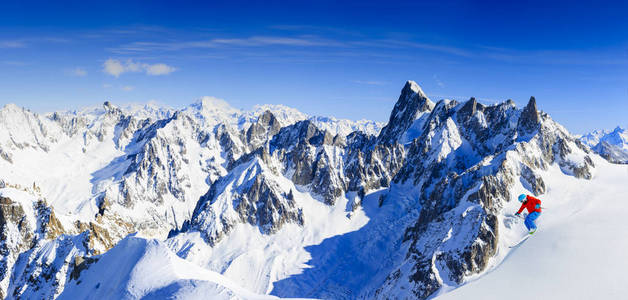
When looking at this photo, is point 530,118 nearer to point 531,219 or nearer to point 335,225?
point 335,225

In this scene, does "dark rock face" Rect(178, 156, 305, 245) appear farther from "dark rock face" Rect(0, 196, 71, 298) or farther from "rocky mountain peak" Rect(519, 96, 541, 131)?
"rocky mountain peak" Rect(519, 96, 541, 131)

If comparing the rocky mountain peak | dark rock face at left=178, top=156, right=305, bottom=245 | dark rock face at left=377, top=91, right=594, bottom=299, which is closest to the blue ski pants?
dark rock face at left=377, top=91, right=594, bottom=299

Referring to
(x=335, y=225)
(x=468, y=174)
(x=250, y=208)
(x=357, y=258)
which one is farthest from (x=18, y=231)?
(x=468, y=174)

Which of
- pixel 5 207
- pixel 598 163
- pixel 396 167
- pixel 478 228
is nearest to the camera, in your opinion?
pixel 478 228

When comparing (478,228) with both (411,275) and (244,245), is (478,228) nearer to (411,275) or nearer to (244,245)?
(411,275)

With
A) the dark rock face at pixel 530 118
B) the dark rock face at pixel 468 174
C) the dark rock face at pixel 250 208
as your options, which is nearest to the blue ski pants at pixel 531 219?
the dark rock face at pixel 468 174

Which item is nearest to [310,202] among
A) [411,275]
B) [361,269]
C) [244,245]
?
[244,245]
